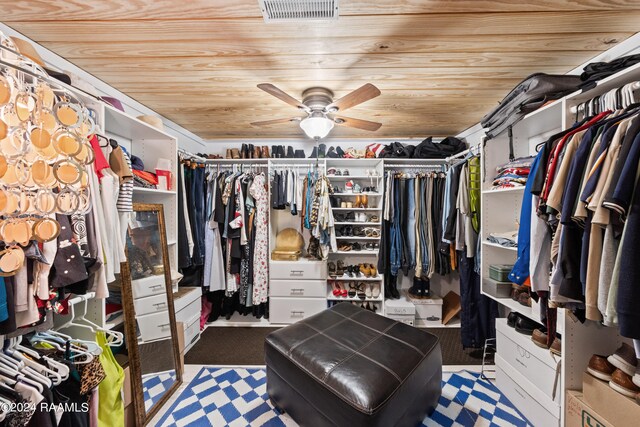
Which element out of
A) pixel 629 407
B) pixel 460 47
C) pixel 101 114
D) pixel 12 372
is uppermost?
pixel 460 47

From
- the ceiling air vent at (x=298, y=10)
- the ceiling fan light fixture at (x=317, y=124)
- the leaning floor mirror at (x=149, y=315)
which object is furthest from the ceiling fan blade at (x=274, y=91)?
the leaning floor mirror at (x=149, y=315)

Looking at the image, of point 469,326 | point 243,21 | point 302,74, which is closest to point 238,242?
point 302,74

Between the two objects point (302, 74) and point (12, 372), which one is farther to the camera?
point (302, 74)

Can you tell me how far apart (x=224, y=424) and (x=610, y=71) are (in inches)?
108

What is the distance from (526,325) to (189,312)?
2650mm

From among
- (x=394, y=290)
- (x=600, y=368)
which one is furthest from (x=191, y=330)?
(x=600, y=368)

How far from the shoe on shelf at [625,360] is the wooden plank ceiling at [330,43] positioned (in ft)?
5.08

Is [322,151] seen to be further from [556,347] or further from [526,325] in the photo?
[556,347]

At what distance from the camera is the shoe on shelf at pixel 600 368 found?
108 centimetres

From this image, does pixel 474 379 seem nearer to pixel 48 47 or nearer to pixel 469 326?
pixel 469 326

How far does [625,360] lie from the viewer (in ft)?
3.41

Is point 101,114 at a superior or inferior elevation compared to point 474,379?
superior

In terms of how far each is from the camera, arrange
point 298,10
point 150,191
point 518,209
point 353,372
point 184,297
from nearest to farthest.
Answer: point 298,10, point 353,372, point 150,191, point 518,209, point 184,297

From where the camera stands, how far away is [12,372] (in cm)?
80
